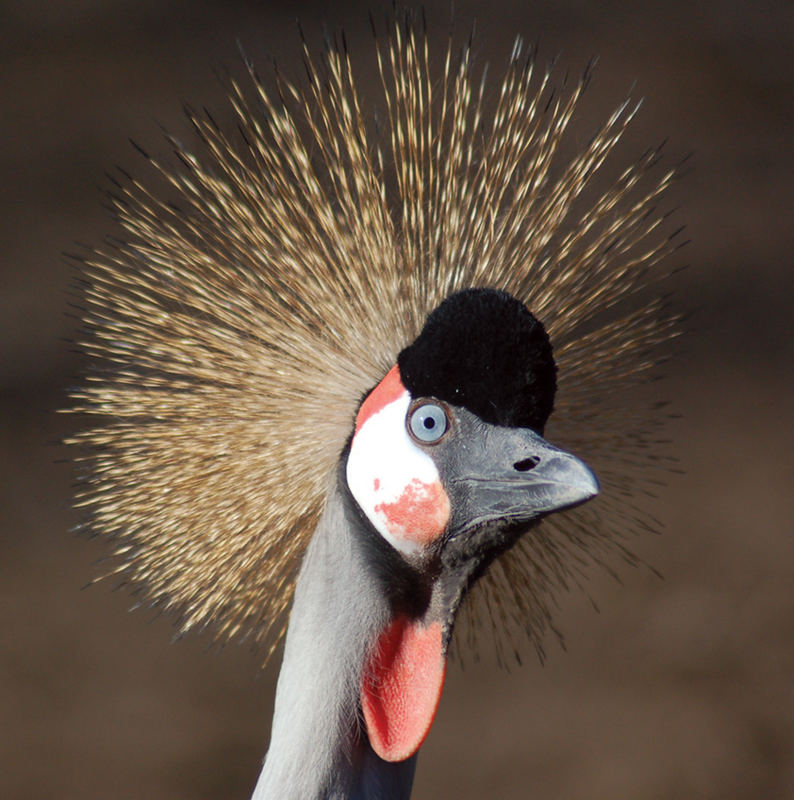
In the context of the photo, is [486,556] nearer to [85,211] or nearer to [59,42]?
[85,211]

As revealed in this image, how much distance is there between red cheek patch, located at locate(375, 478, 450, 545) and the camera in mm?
921

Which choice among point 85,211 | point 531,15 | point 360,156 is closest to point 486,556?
point 360,156

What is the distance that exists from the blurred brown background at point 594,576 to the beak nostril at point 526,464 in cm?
75

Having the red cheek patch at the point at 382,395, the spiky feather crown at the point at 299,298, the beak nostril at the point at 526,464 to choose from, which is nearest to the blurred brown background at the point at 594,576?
the spiky feather crown at the point at 299,298

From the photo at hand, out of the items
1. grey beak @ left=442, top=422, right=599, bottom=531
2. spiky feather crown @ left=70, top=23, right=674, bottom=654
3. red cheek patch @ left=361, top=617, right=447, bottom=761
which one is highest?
spiky feather crown @ left=70, top=23, right=674, bottom=654

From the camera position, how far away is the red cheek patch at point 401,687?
0.96 meters

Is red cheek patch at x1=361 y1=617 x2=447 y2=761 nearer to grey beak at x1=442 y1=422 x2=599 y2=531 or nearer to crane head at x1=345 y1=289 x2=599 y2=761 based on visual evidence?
crane head at x1=345 y1=289 x2=599 y2=761

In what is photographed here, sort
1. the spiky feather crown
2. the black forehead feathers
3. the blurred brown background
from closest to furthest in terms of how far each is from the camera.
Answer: the black forehead feathers
the spiky feather crown
the blurred brown background

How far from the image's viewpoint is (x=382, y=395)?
0.94 m

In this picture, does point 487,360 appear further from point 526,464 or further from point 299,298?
point 299,298

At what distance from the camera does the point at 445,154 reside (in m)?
1.07

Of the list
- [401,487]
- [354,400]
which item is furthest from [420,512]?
[354,400]

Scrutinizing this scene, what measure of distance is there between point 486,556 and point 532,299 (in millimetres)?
250

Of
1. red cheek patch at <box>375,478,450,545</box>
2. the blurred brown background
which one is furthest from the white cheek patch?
the blurred brown background
